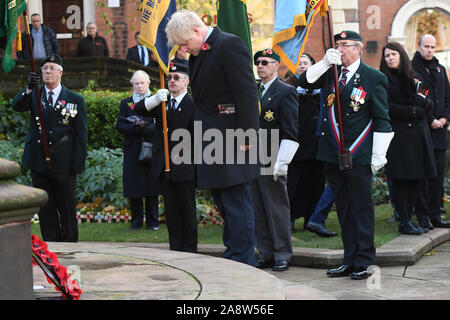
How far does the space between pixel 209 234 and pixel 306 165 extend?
1.31 meters

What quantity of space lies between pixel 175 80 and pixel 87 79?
7948 millimetres

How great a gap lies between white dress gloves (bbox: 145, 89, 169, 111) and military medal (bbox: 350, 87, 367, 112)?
1638mm

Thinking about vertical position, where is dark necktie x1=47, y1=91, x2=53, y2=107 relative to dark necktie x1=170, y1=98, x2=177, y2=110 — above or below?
above

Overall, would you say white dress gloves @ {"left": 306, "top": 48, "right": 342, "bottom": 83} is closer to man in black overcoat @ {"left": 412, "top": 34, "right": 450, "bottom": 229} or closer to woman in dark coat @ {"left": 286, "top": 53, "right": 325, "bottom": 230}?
woman in dark coat @ {"left": 286, "top": 53, "right": 325, "bottom": 230}

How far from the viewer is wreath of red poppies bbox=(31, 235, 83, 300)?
3.62 meters

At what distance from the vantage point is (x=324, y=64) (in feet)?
20.6

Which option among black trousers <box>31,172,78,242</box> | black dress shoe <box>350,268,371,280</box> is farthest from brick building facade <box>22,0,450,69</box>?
black dress shoe <box>350,268,371,280</box>

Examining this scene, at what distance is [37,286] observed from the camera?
396 cm

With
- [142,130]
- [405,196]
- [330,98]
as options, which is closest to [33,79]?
[142,130]

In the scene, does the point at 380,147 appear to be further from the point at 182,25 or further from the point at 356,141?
the point at 182,25

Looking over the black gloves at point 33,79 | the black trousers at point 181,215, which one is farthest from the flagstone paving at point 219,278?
the black gloves at point 33,79

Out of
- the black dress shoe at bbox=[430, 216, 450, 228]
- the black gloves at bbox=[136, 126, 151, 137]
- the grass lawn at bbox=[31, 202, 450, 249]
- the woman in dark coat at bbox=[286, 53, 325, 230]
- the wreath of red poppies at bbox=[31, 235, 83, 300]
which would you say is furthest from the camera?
the black gloves at bbox=[136, 126, 151, 137]
